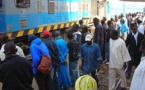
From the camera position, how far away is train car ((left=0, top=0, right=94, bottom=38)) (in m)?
8.73

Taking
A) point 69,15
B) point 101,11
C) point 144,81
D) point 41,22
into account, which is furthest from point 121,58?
point 101,11

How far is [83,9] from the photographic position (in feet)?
63.9

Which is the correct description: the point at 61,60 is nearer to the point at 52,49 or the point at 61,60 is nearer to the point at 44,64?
the point at 52,49

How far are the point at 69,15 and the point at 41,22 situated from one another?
4.51 metres

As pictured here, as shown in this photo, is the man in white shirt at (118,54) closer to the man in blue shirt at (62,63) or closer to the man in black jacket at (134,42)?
the man in blue shirt at (62,63)

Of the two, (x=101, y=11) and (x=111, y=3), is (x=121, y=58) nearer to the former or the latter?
(x=101, y=11)

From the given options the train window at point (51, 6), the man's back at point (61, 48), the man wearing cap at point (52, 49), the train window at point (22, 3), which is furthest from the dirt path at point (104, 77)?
the train window at point (51, 6)

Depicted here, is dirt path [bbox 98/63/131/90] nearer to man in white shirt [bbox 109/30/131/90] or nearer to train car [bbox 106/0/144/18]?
man in white shirt [bbox 109/30/131/90]

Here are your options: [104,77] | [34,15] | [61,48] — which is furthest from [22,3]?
[104,77]

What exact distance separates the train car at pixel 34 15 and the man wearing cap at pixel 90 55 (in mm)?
2764

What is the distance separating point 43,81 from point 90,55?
4.87 feet

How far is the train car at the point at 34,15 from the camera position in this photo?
8734 millimetres

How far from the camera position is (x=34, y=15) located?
Answer: 10484mm

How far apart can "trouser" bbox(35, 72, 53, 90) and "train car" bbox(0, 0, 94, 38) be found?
109 inches
